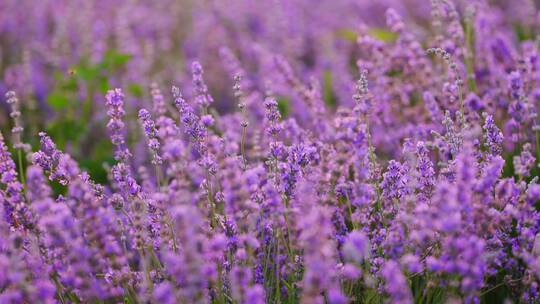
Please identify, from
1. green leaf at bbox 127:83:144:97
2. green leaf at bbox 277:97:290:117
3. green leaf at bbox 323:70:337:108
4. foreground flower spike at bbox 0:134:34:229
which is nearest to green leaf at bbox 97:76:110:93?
green leaf at bbox 127:83:144:97

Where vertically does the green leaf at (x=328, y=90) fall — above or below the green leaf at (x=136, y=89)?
above

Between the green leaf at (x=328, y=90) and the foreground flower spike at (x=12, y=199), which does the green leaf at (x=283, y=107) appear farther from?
the foreground flower spike at (x=12, y=199)

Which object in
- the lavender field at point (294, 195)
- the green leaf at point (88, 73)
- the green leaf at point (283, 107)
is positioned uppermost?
the green leaf at point (88, 73)

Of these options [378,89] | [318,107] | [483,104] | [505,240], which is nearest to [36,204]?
[505,240]

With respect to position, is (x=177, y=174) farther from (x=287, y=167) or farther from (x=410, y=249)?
(x=410, y=249)

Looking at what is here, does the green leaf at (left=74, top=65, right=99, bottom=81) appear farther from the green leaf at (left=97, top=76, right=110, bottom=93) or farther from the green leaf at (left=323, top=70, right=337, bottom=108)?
the green leaf at (left=323, top=70, right=337, bottom=108)

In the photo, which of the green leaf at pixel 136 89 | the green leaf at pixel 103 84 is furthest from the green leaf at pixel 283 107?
the green leaf at pixel 103 84

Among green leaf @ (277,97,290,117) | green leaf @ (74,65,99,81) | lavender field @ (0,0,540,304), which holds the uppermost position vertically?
green leaf @ (74,65,99,81)

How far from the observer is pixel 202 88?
2.15 meters

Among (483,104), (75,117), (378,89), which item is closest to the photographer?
(483,104)

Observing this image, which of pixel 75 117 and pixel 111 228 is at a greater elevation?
pixel 75 117

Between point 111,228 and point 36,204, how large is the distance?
26cm

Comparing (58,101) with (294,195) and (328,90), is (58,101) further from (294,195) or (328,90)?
(294,195)

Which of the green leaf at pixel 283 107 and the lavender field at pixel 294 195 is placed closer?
the lavender field at pixel 294 195
